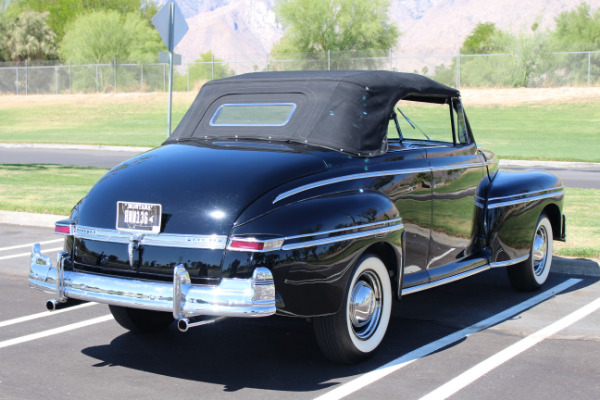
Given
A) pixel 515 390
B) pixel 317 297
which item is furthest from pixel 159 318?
pixel 515 390

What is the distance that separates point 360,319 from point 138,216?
157cm

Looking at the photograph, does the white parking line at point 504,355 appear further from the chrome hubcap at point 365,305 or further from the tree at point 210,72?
the tree at point 210,72

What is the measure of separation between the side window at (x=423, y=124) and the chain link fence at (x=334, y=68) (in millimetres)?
32833

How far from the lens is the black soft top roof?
5.68m

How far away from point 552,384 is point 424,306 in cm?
212

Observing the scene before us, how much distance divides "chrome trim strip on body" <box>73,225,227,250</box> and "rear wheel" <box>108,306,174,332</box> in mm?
968

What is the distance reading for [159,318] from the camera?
6.09 metres

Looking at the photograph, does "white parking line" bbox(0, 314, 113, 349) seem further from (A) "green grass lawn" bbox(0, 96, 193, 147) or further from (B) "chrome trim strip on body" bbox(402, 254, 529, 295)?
(A) "green grass lawn" bbox(0, 96, 193, 147)

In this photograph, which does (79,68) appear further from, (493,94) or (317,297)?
(317,297)

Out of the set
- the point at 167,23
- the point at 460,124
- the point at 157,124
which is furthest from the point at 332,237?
the point at 157,124

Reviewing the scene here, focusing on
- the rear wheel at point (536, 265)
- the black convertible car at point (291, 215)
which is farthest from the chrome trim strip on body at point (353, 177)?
the rear wheel at point (536, 265)

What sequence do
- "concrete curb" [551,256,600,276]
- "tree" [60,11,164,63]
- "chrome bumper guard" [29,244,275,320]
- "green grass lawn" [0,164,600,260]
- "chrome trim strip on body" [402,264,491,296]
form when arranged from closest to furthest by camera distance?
"chrome bumper guard" [29,244,275,320], "chrome trim strip on body" [402,264,491,296], "concrete curb" [551,256,600,276], "green grass lawn" [0,164,600,260], "tree" [60,11,164,63]

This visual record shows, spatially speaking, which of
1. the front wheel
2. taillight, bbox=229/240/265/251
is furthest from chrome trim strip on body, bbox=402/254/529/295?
taillight, bbox=229/240/265/251

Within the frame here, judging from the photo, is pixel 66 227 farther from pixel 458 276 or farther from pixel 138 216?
→ pixel 458 276
